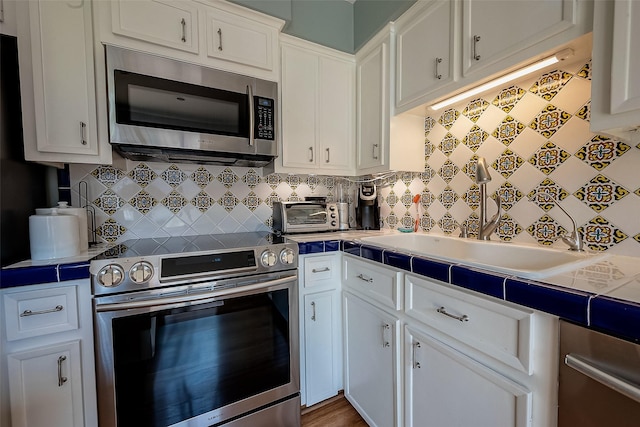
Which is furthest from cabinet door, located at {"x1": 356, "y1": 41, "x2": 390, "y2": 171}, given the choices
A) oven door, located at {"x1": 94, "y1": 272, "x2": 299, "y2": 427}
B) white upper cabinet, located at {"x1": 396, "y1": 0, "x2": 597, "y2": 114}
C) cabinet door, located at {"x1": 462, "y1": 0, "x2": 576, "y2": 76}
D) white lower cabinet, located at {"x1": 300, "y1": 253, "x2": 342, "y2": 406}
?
oven door, located at {"x1": 94, "y1": 272, "x2": 299, "y2": 427}

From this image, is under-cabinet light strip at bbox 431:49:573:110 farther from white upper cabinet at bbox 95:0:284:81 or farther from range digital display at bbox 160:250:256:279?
range digital display at bbox 160:250:256:279

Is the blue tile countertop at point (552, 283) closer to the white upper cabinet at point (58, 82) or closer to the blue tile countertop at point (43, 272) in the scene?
the blue tile countertop at point (43, 272)

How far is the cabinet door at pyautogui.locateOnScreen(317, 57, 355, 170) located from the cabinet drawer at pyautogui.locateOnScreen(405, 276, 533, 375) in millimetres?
1110

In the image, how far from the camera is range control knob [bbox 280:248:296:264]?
1.35 metres

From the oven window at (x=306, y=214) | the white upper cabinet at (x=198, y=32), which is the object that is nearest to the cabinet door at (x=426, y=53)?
the white upper cabinet at (x=198, y=32)

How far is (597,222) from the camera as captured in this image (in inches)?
39.1

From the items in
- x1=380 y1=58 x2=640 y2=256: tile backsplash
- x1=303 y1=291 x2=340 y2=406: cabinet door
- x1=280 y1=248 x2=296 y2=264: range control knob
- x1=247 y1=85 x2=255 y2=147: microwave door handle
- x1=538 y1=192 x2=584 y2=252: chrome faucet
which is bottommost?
x1=303 y1=291 x2=340 y2=406: cabinet door

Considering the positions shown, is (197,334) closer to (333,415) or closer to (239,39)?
(333,415)

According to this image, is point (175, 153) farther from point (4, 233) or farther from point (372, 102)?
point (372, 102)

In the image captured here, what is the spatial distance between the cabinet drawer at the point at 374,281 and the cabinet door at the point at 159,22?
148 centimetres

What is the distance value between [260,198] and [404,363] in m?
1.38

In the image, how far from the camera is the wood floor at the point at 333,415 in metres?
1.44

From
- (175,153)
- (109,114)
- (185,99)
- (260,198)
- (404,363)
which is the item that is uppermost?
(185,99)

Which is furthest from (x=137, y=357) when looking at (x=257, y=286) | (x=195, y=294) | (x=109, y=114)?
(x=109, y=114)
